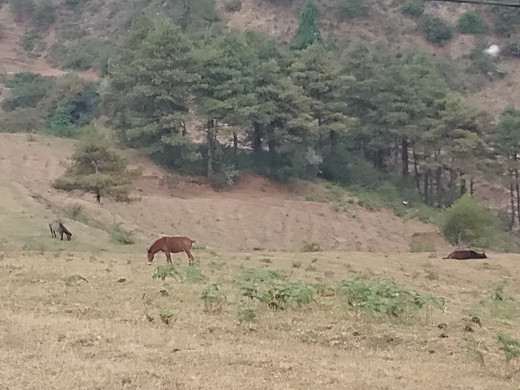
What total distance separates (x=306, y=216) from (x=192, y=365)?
35510 mm

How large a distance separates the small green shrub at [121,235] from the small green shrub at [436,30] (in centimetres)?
5226

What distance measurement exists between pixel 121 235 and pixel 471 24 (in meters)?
55.4

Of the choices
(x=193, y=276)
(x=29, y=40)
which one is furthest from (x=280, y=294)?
(x=29, y=40)

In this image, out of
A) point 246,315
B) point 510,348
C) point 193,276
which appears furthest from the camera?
point 193,276

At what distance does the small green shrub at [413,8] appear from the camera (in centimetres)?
7606

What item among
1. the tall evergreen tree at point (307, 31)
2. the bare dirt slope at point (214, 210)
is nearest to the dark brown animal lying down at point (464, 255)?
the bare dirt slope at point (214, 210)

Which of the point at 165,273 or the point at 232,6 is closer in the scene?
the point at 165,273

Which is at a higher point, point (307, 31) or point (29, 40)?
point (29, 40)

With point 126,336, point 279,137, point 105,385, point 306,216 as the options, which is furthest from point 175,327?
point 279,137

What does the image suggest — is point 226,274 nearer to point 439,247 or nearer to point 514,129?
point 439,247

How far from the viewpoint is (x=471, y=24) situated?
73750 millimetres

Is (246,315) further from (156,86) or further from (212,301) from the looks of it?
(156,86)

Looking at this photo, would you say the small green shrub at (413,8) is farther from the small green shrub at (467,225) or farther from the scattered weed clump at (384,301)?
the scattered weed clump at (384,301)

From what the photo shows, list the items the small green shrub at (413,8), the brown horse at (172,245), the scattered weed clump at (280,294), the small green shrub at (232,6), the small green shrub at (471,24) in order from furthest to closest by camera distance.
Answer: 1. the small green shrub at (232,6)
2. the small green shrub at (413,8)
3. the small green shrub at (471,24)
4. the brown horse at (172,245)
5. the scattered weed clump at (280,294)
